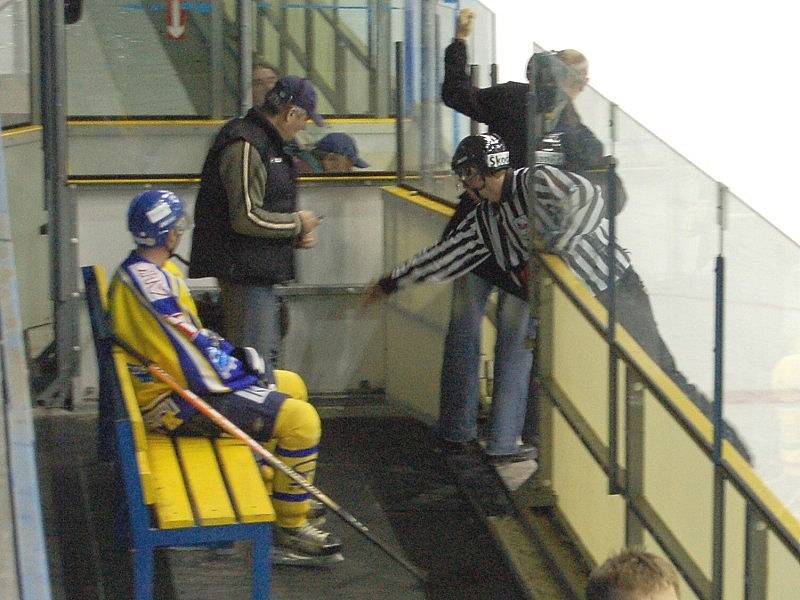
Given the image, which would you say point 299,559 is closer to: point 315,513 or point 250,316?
point 315,513

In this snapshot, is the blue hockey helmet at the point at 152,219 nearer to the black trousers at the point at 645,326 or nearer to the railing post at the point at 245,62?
the black trousers at the point at 645,326

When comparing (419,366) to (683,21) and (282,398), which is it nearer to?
(282,398)

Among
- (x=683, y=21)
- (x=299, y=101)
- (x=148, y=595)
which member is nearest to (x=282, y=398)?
(x=148, y=595)

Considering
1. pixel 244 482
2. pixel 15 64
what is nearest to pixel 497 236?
pixel 244 482

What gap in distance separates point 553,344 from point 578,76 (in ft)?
2.95

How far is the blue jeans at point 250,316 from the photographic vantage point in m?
5.35

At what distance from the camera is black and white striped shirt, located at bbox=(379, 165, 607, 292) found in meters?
4.59

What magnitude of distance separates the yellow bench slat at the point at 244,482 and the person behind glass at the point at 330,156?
7.48 ft

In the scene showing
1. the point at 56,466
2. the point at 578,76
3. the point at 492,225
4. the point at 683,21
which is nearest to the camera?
the point at 578,76

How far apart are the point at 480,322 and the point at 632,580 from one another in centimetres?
321

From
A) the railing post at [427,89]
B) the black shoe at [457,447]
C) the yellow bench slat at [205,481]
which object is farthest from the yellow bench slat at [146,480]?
the railing post at [427,89]

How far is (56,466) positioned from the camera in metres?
5.59

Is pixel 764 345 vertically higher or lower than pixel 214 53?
lower

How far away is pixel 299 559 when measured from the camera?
4672mm
